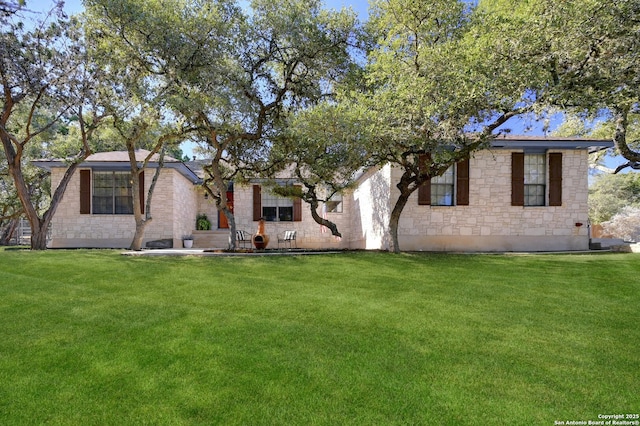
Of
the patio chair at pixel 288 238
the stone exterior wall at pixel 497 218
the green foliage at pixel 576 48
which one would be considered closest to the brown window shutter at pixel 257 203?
the patio chair at pixel 288 238

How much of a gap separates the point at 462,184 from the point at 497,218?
1.70 meters

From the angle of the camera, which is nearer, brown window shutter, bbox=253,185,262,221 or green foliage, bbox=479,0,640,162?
green foliage, bbox=479,0,640,162

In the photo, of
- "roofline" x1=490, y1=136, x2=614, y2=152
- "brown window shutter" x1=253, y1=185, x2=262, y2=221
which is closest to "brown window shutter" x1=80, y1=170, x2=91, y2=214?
"brown window shutter" x1=253, y1=185, x2=262, y2=221

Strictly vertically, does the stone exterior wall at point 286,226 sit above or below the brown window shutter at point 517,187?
below

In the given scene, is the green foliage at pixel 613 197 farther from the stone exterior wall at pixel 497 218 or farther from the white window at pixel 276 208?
the white window at pixel 276 208

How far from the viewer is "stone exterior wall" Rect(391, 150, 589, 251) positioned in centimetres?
1234

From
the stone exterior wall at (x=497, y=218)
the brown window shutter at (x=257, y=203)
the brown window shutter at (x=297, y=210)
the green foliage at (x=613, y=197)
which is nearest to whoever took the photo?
the stone exterior wall at (x=497, y=218)

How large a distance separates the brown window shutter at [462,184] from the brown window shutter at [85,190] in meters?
14.3

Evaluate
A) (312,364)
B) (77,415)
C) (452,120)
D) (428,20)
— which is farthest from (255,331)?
(428,20)

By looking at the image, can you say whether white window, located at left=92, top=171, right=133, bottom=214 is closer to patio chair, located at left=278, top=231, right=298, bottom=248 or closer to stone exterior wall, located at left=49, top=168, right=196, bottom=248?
stone exterior wall, located at left=49, top=168, right=196, bottom=248

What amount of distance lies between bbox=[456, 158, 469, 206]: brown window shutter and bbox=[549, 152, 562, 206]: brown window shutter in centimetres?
290

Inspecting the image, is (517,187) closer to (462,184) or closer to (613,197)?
(462,184)

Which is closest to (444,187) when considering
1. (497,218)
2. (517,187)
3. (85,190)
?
(497,218)

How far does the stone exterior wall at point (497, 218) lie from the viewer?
12.3 meters
